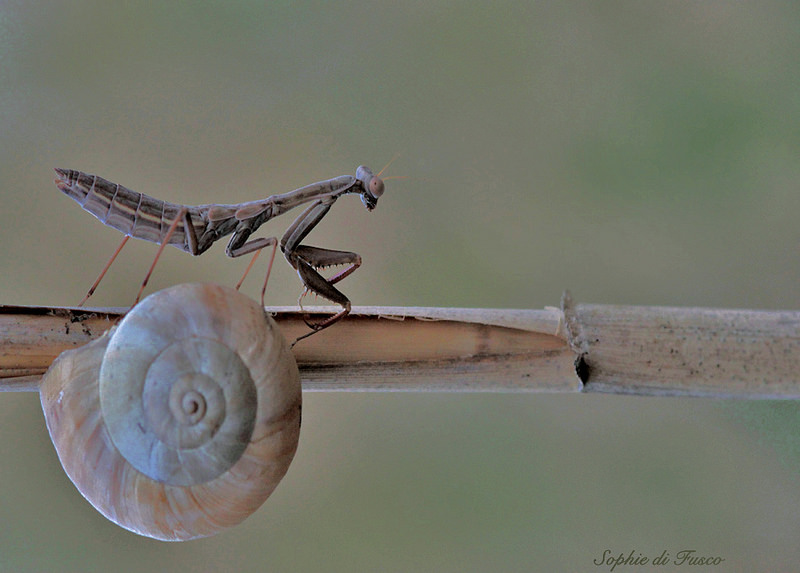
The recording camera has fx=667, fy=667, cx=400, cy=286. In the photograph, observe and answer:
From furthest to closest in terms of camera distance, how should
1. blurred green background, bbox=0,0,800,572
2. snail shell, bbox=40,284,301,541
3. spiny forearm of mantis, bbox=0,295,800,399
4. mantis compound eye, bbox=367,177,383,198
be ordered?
blurred green background, bbox=0,0,800,572 → mantis compound eye, bbox=367,177,383,198 → spiny forearm of mantis, bbox=0,295,800,399 → snail shell, bbox=40,284,301,541

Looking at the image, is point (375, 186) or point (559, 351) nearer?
point (559, 351)

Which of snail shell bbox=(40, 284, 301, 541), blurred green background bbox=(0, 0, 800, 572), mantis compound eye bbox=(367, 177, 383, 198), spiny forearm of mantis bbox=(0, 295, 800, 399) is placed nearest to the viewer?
snail shell bbox=(40, 284, 301, 541)

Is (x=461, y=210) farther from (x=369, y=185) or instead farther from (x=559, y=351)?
(x=559, y=351)

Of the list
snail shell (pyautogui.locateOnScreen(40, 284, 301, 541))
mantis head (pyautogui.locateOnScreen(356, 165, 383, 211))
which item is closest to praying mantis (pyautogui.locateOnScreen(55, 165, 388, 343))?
mantis head (pyautogui.locateOnScreen(356, 165, 383, 211))

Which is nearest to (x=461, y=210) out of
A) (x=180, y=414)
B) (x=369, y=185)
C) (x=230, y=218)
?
(x=369, y=185)

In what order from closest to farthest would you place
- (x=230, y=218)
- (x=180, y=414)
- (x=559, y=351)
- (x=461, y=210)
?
(x=180, y=414) → (x=559, y=351) → (x=230, y=218) → (x=461, y=210)

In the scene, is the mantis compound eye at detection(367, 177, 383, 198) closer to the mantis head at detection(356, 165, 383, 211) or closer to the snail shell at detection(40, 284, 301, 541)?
the mantis head at detection(356, 165, 383, 211)

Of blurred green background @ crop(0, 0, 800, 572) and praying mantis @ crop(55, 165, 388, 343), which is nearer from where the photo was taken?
praying mantis @ crop(55, 165, 388, 343)

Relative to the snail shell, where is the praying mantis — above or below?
above
